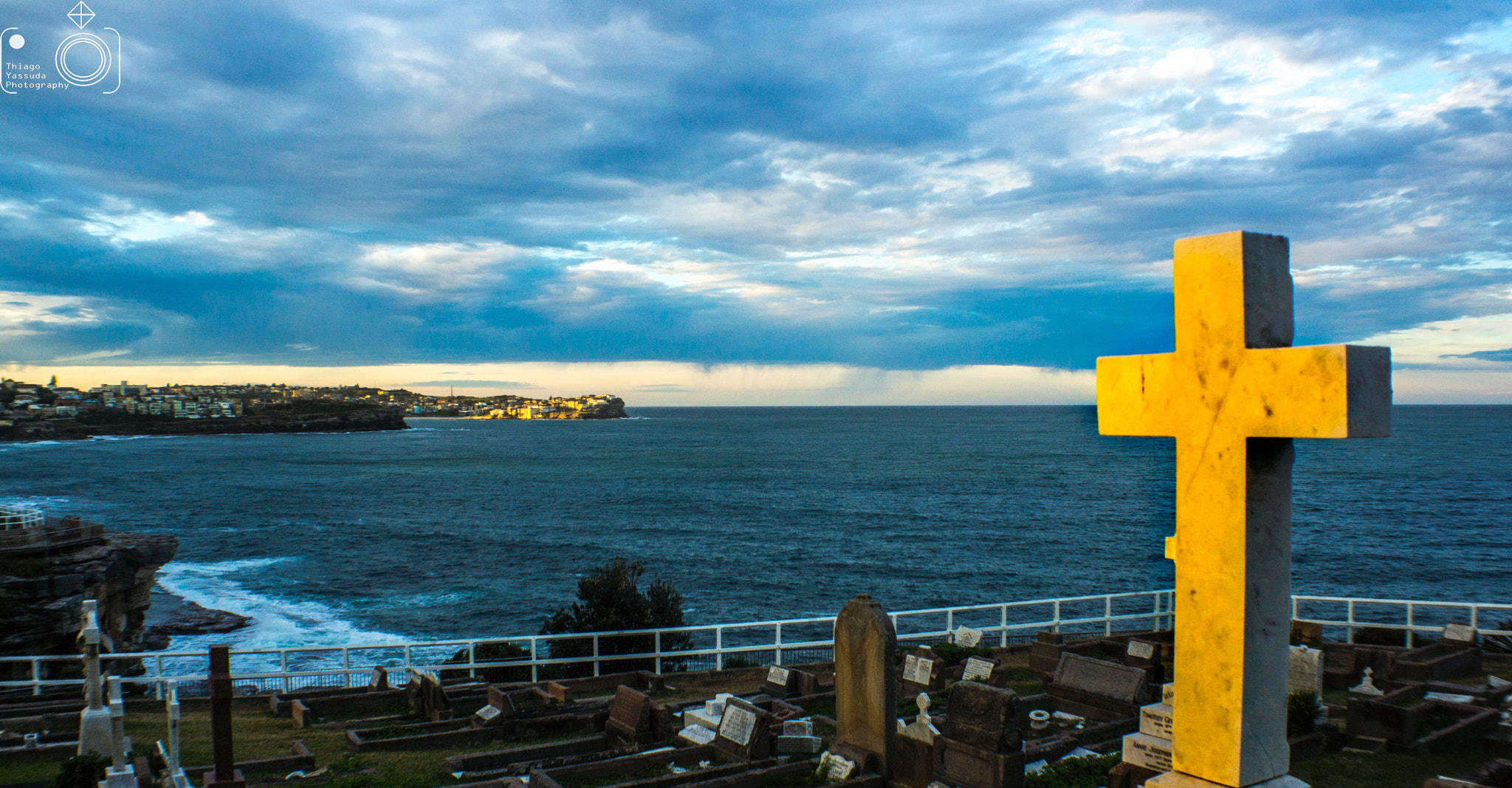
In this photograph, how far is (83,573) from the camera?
27578mm

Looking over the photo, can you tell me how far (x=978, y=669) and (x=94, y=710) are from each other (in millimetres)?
12653

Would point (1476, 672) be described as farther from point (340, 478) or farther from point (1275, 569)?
point (340, 478)

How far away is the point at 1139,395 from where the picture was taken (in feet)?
12.6

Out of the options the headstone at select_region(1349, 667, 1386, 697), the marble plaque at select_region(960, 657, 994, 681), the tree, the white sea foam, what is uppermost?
the headstone at select_region(1349, 667, 1386, 697)

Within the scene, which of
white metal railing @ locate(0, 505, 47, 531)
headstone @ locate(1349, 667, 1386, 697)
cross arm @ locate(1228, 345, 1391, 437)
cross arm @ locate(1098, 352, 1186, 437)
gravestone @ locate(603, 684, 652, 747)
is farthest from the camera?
white metal railing @ locate(0, 505, 47, 531)

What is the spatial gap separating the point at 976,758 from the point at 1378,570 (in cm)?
5093

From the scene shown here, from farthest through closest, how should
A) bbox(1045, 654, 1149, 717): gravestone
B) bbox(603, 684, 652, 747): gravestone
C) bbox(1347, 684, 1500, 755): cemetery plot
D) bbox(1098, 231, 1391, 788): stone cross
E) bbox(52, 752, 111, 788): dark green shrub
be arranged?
bbox(1045, 654, 1149, 717): gravestone < bbox(603, 684, 652, 747): gravestone < bbox(1347, 684, 1500, 755): cemetery plot < bbox(52, 752, 111, 788): dark green shrub < bbox(1098, 231, 1391, 788): stone cross

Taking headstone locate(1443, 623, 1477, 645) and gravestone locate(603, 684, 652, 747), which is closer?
gravestone locate(603, 684, 652, 747)

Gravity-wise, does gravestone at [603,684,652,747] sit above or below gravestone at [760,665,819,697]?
above

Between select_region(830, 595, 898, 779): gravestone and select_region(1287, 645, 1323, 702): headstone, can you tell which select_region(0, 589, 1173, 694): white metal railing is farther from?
select_region(830, 595, 898, 779): gravestone

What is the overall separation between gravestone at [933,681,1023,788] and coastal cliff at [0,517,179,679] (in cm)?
2395

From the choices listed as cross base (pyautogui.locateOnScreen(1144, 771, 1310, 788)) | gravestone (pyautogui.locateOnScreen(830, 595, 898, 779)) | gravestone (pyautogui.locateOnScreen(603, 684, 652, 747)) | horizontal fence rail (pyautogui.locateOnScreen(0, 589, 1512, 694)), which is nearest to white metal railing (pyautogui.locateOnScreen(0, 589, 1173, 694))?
horizontal fence rail (pyautogui.locateOnScreen(0, 589, 1512, 694))

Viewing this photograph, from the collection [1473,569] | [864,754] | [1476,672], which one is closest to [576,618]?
[864,754]

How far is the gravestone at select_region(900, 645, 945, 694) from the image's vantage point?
1390 cm
